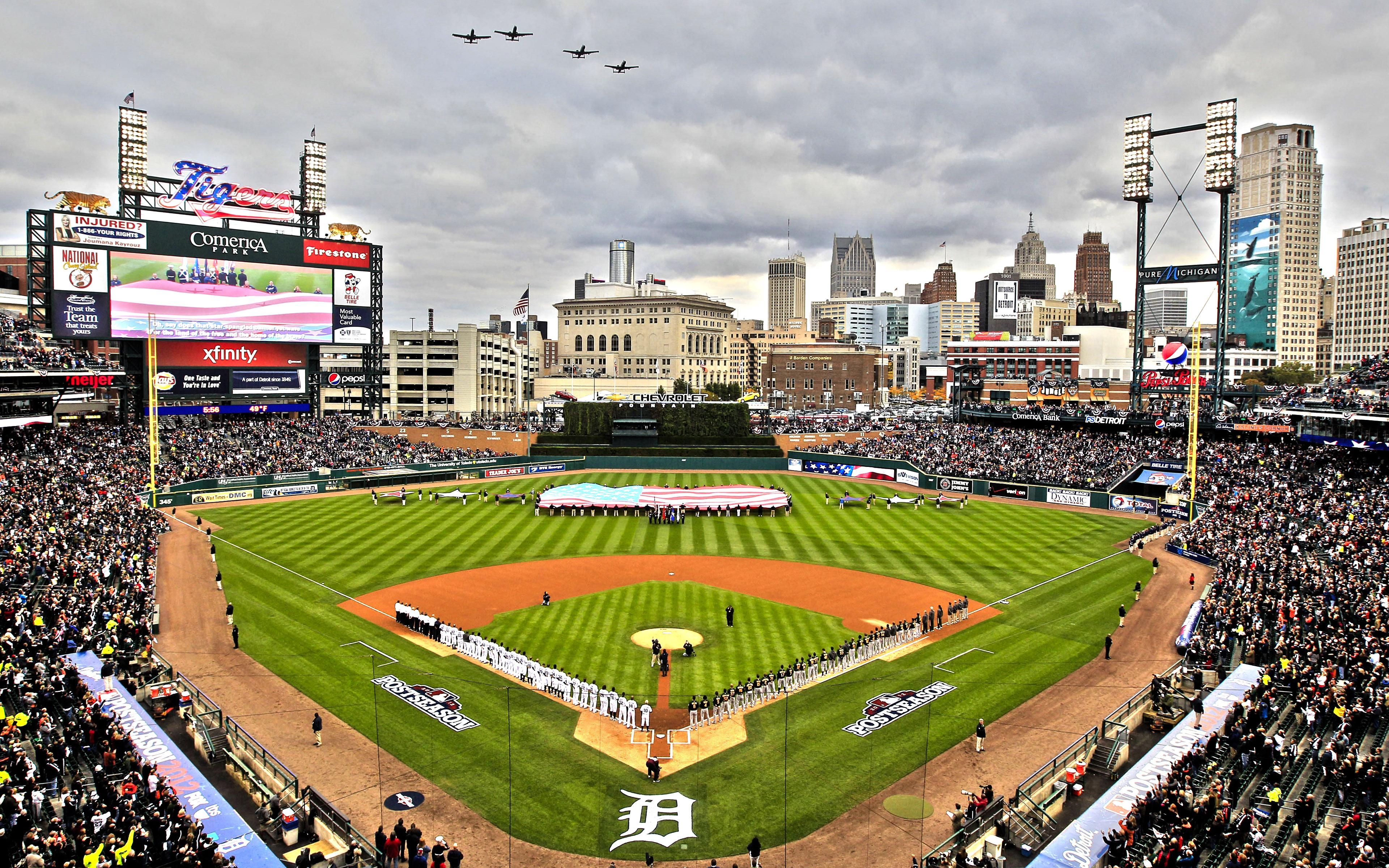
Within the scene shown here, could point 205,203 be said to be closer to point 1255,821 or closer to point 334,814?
point 334,814

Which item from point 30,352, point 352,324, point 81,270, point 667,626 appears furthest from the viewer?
point 352,324

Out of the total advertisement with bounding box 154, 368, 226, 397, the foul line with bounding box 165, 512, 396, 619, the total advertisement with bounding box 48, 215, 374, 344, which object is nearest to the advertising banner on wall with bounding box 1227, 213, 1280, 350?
the foul line with bounding box 165, 512, 396, 619

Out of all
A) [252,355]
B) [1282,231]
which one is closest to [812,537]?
[252,355]

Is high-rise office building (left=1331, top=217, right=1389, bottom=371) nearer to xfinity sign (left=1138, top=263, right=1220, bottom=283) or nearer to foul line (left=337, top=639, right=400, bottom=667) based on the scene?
xfinity sign (left=1138, top=263, right=1220, bottom=283)

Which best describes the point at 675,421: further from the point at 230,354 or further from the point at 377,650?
the point at 377,650

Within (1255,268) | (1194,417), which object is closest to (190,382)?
(1194,417)

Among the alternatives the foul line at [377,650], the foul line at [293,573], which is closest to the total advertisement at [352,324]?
the foul line at [293,573]
